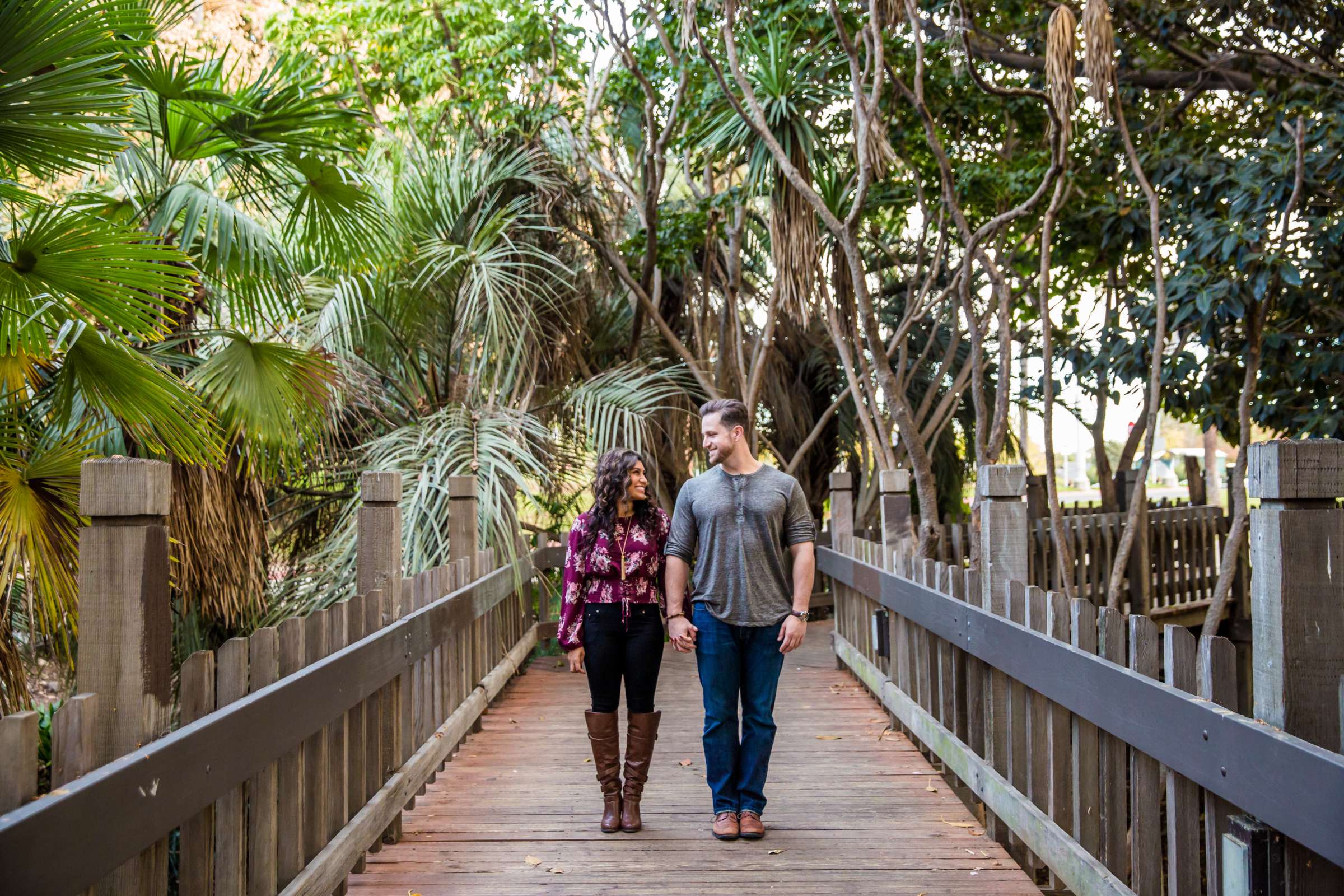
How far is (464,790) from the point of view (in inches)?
202

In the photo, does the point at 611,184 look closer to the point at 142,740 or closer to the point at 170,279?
the point at 170,279

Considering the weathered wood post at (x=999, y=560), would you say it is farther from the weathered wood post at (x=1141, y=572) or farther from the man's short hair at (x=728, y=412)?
the weathered wood post at (x=1141, y=572)

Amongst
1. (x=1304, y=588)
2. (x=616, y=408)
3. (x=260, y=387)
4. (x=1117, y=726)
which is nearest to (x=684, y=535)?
(x=1117, y=726)

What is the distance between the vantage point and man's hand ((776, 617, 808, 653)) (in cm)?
431

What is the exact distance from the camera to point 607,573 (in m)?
4.46

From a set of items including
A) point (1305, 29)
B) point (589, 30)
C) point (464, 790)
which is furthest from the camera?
point (589, 30)

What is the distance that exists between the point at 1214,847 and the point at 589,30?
857 cm

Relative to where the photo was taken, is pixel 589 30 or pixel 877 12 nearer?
pixel 877 12

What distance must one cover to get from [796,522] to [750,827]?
1.19m

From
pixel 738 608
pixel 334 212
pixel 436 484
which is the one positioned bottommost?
pixel 738 608

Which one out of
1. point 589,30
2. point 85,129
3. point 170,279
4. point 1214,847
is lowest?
point 1214,847

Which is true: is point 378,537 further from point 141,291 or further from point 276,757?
point 141,291

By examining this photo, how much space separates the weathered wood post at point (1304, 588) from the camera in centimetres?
238

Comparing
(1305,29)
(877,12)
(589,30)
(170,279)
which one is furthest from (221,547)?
(1305,29)
